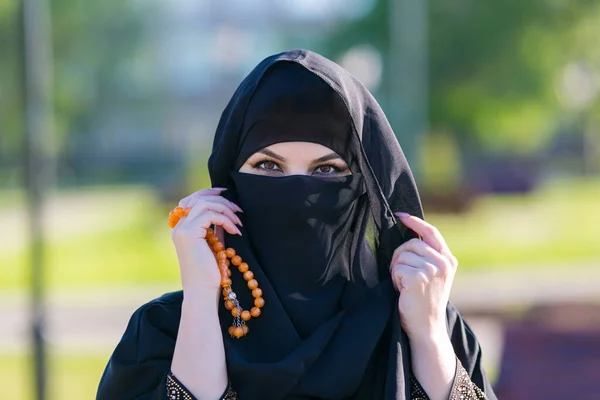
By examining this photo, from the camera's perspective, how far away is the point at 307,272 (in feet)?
7.09

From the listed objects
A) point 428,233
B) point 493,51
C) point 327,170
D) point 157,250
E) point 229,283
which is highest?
point 493,51

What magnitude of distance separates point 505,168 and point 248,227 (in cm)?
3352

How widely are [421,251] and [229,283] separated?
448 millimetres

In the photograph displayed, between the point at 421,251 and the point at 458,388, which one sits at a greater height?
the point at 421,251

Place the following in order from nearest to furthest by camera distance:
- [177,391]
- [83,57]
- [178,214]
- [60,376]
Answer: [177,391] → [178,214] → [60,376] → [83,57]

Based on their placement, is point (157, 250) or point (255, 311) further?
A: point (157, 250)

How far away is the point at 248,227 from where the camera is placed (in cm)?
224

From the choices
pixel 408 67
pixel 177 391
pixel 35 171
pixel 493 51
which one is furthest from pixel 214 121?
pixel 177 391

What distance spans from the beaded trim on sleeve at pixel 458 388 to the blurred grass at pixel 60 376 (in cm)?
392

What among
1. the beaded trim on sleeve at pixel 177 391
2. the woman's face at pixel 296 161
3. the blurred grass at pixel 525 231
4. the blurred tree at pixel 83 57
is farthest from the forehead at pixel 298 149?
the blurred tree at pixel 83 57

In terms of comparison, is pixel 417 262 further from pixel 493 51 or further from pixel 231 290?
pixel 493 51

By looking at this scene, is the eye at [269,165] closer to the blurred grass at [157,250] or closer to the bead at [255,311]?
the bead at [255,311]

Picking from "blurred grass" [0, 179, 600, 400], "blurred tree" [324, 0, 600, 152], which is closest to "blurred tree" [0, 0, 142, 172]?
"blurred tree" [324, 0, 600, 152]

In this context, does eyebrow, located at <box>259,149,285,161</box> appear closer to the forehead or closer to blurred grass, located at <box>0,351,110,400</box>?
the forehead
